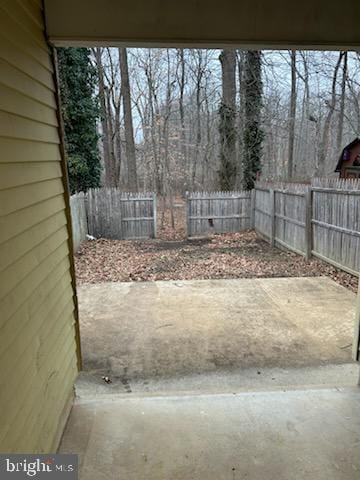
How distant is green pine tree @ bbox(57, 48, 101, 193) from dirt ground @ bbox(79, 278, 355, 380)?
5491 millimetres

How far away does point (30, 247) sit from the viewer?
1722 millimetres

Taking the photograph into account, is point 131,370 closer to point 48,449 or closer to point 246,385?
point 246,385

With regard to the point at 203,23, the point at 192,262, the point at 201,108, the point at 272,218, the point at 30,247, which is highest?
the point at 201,108

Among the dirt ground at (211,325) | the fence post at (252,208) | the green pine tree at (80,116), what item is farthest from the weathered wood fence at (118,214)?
the dirt ground at (211,325)

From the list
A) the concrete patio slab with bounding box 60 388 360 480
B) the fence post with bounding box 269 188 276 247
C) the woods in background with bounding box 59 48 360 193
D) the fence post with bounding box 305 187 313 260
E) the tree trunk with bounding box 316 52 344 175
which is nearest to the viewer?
the concrete patio slab with bounding box 60 388 360 480

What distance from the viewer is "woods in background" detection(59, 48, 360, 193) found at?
36.4 feet

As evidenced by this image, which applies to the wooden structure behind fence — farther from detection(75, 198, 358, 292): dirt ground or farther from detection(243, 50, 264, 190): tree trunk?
detection(243, 50, 264, 190): tree trunk

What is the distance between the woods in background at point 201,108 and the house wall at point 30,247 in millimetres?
8740

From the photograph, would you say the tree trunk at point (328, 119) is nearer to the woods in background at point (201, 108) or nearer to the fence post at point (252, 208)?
the woods in background at point (201, 108)

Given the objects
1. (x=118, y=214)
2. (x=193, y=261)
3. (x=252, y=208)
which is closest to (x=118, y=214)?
(x=118, y=214)

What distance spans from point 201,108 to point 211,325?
13.7 metres

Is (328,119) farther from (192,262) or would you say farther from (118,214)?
(192,262)

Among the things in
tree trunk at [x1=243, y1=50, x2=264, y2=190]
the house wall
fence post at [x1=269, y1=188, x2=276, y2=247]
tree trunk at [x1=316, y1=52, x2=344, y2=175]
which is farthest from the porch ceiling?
tree trunk at [x1=316, y1=52, x2=344, y2=175]

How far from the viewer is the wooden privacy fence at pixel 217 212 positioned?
10508 mm
